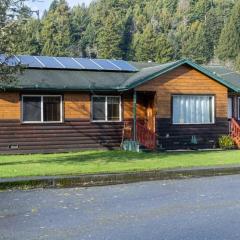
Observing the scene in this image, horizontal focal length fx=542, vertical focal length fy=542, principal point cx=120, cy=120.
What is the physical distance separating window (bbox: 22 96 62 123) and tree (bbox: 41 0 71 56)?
2007 inches

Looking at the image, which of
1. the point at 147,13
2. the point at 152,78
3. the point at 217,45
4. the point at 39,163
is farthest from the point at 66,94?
the point at 147,13

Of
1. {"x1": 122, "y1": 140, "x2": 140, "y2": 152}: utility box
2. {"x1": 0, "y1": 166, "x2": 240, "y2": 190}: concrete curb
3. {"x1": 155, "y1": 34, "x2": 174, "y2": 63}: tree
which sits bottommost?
{"x1": 0, "y1": 166, "x2": 240, "y2": 190}: concrete curb

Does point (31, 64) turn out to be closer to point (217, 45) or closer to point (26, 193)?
point (26, 193)

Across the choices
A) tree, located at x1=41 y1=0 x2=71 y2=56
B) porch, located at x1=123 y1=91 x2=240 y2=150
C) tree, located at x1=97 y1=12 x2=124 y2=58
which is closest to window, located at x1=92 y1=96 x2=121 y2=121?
porch, located at x1=123 y1=91 x2=240 y2=150

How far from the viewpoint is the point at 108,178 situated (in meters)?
15.4

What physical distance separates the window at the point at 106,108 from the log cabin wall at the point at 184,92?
1.52m

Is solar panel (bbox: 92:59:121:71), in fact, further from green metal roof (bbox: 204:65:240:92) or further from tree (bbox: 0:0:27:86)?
tree (bbox: 0:0:27:86)

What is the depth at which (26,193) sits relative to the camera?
42.8ft

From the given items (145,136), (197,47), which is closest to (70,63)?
(145,136)

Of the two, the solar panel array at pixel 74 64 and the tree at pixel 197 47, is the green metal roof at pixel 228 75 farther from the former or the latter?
the tree at pixel 197 47

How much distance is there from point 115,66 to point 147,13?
319 ft

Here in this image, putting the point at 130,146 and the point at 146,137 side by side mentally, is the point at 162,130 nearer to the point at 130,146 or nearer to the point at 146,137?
the point at 146,137

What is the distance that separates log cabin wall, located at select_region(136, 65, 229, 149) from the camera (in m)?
26.6

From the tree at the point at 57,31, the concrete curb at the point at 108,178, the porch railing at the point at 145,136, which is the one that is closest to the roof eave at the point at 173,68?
the porch railing at the point at 145,136
